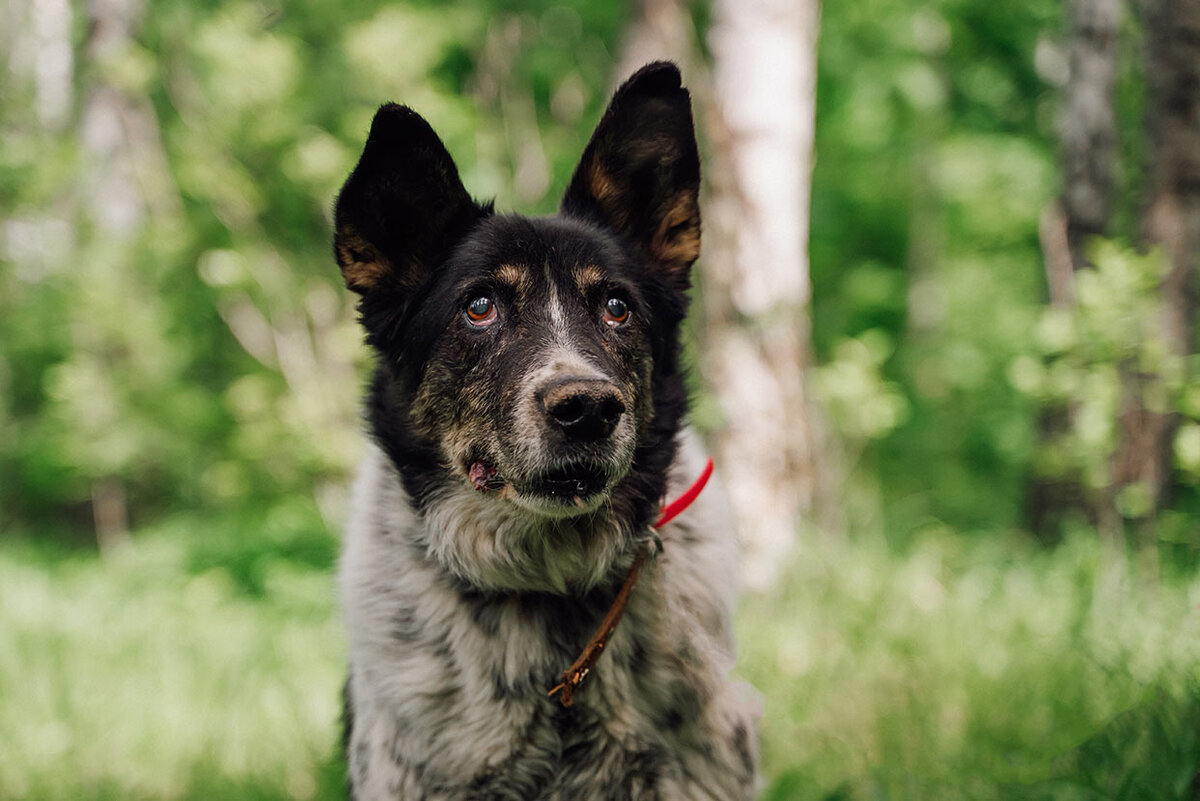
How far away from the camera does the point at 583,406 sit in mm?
2377

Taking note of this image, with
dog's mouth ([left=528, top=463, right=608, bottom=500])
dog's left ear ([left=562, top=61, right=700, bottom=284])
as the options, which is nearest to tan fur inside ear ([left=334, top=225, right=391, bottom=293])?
dog's left ear ([left=562, top=61, right=700, bottom=284])

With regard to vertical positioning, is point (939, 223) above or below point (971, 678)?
above

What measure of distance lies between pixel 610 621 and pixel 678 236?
1279 mm

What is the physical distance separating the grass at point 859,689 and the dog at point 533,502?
1.02 m

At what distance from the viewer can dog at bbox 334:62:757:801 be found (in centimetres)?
258

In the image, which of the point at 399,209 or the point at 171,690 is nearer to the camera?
the point at 399,209

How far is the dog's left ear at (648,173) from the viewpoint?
2834 mm

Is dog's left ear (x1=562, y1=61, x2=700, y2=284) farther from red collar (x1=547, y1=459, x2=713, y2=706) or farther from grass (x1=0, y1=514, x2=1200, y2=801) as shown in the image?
grass (x1=0, y1=514, x2=1200, y2=801)

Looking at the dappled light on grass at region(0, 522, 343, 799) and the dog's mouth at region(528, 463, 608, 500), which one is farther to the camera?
the dappled light on grass at region(0, 522, 343, 799)

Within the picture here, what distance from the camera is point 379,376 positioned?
10.0ft

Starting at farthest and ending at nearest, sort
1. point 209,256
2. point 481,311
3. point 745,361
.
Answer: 1. point 209,256
2. point 745,361
3. point 481,311

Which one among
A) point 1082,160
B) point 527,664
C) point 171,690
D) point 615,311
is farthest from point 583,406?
point 1082,160

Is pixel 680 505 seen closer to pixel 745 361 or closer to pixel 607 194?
pixel 607 194

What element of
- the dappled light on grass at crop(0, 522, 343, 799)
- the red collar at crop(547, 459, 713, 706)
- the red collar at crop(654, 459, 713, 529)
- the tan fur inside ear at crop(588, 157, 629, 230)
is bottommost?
the dappled light on grass at crop(0, 522, 343, 799)
